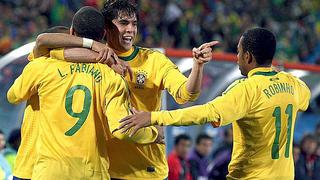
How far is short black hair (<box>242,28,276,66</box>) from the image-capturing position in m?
6.79

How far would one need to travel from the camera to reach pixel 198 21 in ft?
67.4

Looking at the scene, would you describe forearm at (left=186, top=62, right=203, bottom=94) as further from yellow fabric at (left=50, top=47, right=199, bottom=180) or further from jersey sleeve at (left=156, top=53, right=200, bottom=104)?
yellow fabric at (left=50, top=47, right=199, bottom=180)

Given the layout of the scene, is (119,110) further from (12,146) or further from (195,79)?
(12,146)

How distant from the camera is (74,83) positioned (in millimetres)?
6363

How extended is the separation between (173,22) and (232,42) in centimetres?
138

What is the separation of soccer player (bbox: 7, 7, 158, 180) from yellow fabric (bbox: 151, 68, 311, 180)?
1.95 ft

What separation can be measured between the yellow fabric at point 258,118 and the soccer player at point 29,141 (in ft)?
3.71

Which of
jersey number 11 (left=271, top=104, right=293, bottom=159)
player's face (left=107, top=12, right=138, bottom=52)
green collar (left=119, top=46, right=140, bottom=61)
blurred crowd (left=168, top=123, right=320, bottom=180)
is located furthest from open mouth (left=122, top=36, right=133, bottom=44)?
blurred crowd (left=168, top=123, right=320, bottom=180)

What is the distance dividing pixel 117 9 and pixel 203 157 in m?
5.55

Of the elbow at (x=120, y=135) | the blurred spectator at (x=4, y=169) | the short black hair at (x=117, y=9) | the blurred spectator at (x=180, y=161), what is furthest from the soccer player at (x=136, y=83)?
the blurred spectator at (x=180, y=161)

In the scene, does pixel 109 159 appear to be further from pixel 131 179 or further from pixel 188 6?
pixel 188 6

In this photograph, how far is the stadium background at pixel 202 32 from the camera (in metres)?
11.5

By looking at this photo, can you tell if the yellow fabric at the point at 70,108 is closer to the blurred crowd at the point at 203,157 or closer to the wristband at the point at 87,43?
the wristband at the point at 87,43

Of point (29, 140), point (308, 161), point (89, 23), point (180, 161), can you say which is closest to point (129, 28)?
point (89, 23)
